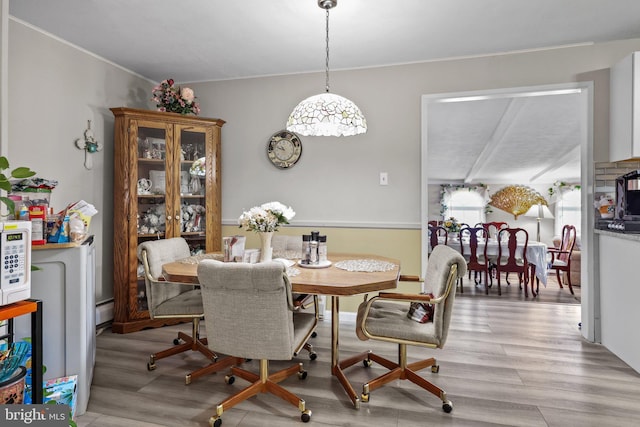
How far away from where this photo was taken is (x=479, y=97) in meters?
3.27

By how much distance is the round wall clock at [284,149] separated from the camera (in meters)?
3.69

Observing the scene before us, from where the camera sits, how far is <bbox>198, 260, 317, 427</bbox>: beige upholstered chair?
68.5 inches

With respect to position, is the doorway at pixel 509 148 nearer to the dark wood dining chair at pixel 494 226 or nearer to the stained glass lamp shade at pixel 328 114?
the dark wood dining chair at pixel 494 226

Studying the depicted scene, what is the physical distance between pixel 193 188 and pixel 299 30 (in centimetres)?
175

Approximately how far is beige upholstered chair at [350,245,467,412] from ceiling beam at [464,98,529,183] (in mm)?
2916

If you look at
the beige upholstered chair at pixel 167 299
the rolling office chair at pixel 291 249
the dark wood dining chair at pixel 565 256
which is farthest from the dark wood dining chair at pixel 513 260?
the beige upholstered chair at pixel 167 299

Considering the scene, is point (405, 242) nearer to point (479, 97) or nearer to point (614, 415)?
point (479, 97)

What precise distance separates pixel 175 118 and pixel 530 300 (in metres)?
4.49

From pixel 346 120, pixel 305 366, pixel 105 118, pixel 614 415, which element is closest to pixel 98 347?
pixel 305 366

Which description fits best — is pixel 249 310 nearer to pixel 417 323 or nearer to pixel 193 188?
pixel 417 323

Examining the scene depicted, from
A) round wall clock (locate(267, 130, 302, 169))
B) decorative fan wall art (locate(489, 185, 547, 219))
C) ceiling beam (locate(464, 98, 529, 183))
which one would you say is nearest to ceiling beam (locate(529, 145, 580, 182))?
decorative fan wall art (locate(489, 185, 547, 219))

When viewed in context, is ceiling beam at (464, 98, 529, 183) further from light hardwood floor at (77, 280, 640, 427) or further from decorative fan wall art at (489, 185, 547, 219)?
light hardwood floor at (77, 280, 640, 427)

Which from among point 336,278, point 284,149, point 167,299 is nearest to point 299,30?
point 284,149

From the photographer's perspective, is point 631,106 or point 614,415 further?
point 631,106
